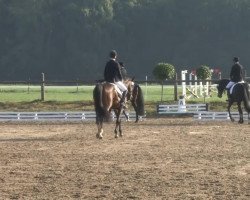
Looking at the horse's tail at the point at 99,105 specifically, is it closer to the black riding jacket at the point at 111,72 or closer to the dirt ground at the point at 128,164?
the dirt ground at the point at 128,164

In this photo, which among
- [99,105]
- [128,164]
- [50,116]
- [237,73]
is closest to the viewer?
[128,164]

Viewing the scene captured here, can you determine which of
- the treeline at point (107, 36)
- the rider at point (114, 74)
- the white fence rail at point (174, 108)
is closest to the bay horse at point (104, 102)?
the rider at point (114, 74)

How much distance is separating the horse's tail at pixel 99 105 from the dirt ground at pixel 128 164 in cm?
57

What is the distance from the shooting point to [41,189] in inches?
376

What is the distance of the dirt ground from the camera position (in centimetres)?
934

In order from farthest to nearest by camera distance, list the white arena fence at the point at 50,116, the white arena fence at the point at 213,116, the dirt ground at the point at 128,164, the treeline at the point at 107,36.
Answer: the treeline at the point at 107,36 → the white arena fence at the point at 50,116 → the white arena fence at the point at 213,116 → the dirt ground at the point at 128,164

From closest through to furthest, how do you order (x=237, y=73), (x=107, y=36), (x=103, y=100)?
(x=103, y=100)
(x=237, y=73)
(x=107, y=36)

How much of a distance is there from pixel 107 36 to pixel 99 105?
65.2 meters

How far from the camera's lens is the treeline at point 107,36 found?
262ft

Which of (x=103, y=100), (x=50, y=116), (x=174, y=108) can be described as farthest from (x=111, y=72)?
(x=174, y=108)

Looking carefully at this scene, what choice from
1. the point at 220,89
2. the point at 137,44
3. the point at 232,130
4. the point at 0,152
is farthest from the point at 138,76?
the point at 0,152

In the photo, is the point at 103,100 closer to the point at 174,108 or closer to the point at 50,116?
the point at 50,116

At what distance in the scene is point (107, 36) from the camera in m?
82.1

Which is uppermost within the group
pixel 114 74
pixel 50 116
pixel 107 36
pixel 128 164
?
pixel 107 36
